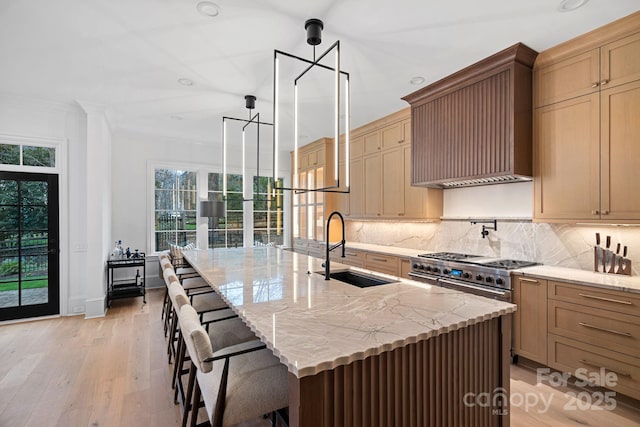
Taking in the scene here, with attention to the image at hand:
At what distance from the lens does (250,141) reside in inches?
234

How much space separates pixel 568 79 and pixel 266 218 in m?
5.30

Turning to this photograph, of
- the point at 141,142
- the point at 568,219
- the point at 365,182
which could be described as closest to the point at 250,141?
the point at 141,142

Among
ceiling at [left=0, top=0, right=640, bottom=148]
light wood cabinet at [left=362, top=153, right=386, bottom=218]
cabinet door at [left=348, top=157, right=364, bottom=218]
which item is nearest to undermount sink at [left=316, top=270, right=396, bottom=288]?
ceiling at [left=0, top=0, right=640, bottom=148]

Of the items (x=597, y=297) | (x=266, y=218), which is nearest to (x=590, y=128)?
(x=597, y=297)

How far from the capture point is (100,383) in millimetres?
2525

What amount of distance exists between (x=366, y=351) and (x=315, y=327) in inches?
11.0

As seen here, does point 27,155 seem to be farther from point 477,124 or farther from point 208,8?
point 477,124

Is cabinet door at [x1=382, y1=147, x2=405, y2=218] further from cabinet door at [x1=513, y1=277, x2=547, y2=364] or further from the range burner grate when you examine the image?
cabinet door at [x1=513, y1=277, x2=547, y2=364]

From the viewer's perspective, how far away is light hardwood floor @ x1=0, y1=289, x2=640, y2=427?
2.10 m

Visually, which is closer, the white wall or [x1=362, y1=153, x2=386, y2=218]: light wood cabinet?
the white wall

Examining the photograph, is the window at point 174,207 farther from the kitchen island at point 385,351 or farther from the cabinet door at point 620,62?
the cabinet door at point 620,62

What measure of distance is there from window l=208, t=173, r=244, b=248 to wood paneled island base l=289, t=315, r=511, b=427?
16.9 ft

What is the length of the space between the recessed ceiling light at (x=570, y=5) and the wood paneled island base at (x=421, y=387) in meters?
2.07

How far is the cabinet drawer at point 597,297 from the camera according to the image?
6.97ft
